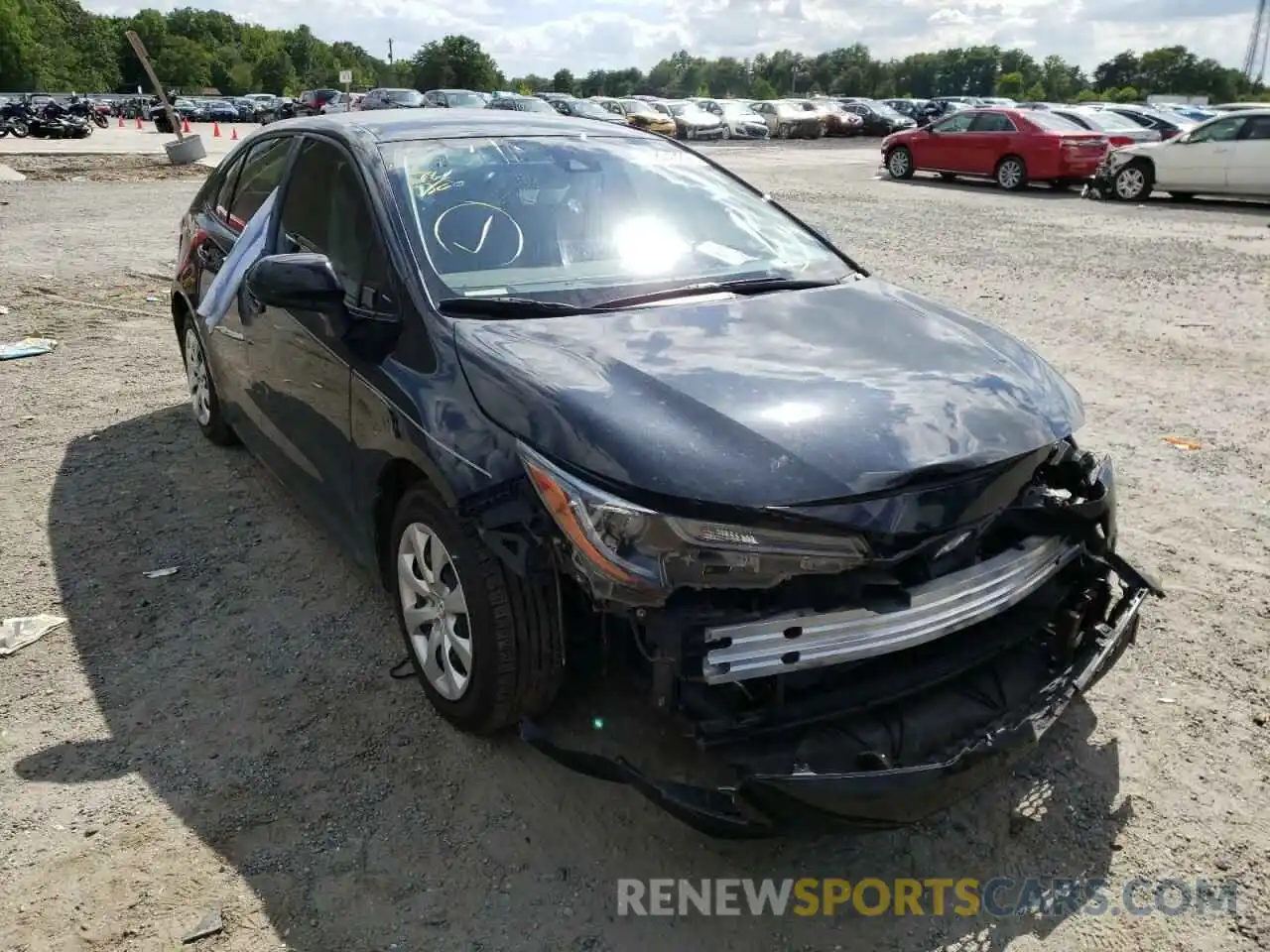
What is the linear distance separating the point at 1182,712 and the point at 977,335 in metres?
1.38

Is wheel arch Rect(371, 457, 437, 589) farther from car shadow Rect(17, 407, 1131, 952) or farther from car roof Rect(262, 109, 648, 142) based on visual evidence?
car roof Rect(262, 109, 648, 142)

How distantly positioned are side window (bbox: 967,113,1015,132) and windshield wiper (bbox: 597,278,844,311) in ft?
58.6

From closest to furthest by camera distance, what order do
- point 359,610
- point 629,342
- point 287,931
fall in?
1. point 287,931
2. point 629,342
3. point 359,610

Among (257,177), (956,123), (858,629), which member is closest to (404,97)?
(956,123)

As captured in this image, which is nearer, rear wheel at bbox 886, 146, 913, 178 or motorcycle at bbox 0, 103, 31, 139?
rear wheel at bbox 886, 146, 913, 178

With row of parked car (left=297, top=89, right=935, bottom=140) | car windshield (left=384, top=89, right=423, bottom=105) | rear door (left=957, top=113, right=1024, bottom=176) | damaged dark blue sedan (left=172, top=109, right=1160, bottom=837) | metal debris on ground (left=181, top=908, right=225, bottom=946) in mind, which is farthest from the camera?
row of parked car (left=297, top=89, right=935, bottom=140)

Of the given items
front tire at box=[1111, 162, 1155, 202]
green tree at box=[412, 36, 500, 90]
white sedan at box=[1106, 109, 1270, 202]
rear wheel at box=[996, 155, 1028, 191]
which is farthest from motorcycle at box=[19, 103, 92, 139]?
green tree at box=[412, 36, 500, 90]

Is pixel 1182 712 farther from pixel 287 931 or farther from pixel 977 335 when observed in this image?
pixel 287 931

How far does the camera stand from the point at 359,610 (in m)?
3.73

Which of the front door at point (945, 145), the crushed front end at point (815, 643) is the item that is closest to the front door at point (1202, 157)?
the front door at point (945, 145)

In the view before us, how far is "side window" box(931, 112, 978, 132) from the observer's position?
778 inches

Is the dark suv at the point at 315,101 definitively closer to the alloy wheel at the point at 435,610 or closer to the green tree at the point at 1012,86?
the alloy wheel at the point at 435,610

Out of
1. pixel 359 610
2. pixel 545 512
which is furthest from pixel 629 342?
pixel 359 610

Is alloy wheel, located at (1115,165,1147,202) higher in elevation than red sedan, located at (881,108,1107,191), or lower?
lower
